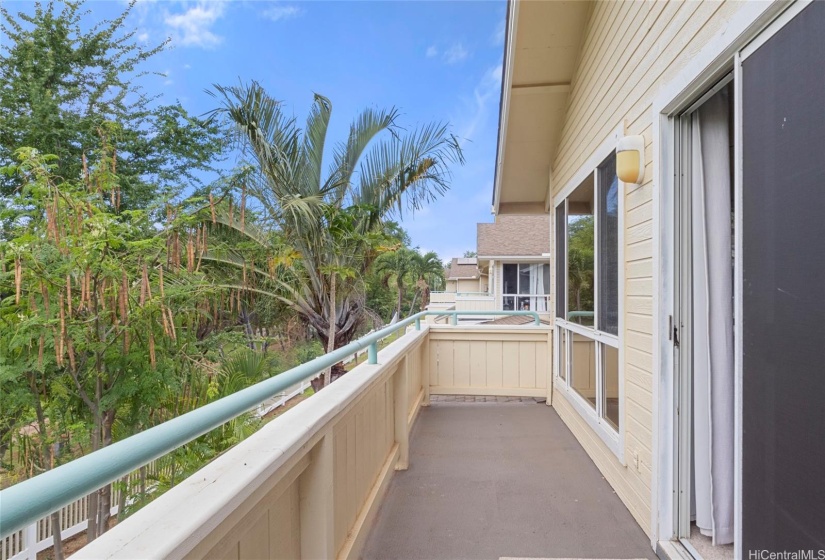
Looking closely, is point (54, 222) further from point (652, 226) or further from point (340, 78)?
point (340, 78)

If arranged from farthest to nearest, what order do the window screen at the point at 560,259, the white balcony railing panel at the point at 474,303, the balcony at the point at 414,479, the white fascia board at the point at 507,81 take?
the white balcony railing panel at the point at 474,303, the window screen at the point at 560,259, the white fascia board at the point at 507,81, the balcony at the point at 414,479

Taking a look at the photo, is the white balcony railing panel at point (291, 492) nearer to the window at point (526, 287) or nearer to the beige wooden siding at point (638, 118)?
the beige wooden siding at point (638, 118)

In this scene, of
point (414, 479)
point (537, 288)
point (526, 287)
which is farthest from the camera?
point (526, 287)

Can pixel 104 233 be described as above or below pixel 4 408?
above

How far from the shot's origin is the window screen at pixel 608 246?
2587 millimetres

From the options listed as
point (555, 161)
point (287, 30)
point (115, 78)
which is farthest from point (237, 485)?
point (287, 30)

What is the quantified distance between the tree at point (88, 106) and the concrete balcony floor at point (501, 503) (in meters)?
5.98

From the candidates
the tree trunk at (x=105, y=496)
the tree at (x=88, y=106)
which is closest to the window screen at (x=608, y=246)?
the tree trunk at (x=105, y=496)

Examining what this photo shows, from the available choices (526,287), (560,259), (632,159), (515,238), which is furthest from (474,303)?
(632,159)

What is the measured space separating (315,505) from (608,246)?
2.29 meters

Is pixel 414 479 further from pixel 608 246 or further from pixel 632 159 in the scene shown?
pixel 632 159

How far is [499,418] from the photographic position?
158 inches

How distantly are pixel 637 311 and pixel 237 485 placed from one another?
2068 mm

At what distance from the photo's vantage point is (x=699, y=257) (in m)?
1.88
